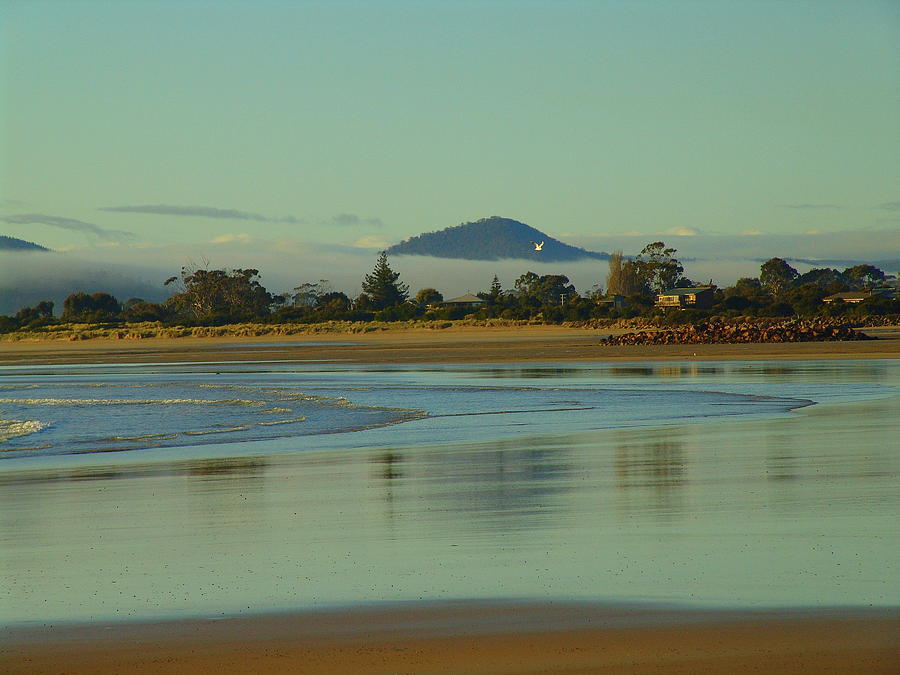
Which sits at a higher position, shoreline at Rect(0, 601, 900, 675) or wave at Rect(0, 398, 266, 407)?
shoreline at Rect(0, 601, 900, 675)

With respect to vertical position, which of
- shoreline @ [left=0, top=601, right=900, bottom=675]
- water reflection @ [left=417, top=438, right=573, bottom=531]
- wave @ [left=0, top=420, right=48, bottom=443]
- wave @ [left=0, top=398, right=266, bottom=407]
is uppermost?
shoreline @ [left=0, top=601, right=900, bottom=675]

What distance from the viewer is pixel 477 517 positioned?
8438mm

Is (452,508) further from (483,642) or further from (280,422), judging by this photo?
(280,422)

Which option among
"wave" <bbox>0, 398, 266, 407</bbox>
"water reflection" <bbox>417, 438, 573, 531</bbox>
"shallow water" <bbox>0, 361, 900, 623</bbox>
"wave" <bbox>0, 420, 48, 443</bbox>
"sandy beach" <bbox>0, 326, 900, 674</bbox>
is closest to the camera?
"sandy beach" <bbox>0, 326, 900, 674</bbox>

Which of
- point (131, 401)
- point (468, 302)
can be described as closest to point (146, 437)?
point (131, 401)

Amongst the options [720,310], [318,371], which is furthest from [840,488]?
[720,310]

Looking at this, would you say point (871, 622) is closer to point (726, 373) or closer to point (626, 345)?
point (726, 373)

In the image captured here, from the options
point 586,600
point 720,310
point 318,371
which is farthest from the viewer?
point 720,310

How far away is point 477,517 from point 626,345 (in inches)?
1782

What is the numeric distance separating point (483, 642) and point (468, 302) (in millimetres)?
135631

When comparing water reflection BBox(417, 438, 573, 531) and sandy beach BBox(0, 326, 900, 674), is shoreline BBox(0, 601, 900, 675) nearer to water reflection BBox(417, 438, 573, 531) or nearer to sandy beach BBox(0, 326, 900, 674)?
sandy beach BBox(0, 326, 900, 674)

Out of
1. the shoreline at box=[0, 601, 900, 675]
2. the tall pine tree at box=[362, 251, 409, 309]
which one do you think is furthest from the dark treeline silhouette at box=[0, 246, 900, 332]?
the shoreline at box=[0, 601, 900, 675]

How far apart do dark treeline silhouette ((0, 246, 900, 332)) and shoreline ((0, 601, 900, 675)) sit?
278ft

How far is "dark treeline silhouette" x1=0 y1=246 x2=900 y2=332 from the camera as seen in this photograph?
9838 centimetres
